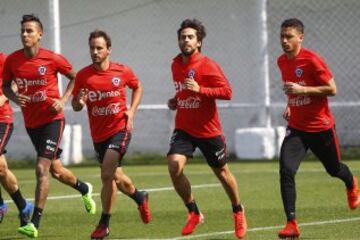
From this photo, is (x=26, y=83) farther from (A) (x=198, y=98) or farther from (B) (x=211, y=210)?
(B) (x=211, y=210)

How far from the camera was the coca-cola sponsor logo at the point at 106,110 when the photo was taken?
12.8 metres

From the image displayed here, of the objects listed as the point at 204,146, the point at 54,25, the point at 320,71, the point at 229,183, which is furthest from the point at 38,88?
the point at 54,25

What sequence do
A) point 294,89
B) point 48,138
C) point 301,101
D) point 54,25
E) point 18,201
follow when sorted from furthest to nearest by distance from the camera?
point 54,25, point 18,201, point 48,138, point 301,101, point 294,89

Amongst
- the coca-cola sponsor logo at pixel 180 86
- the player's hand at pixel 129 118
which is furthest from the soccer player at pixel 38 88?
the coca-cola sponsor logo at pixel 180 86

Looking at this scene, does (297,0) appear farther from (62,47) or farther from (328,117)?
(328,117)

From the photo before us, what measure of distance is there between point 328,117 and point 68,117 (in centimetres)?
1433

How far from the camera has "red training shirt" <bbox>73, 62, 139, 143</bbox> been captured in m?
12.8

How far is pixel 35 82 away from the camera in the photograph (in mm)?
13656

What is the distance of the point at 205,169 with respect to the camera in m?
21.6

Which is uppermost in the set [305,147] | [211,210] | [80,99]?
[80,99]

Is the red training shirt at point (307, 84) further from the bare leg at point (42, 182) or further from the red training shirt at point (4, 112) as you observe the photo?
the red training shirt at point (4, 112)

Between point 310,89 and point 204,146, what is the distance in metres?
1.40

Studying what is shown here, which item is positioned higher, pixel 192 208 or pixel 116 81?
pixel 116 81

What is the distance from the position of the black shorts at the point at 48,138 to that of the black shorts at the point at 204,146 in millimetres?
1565
